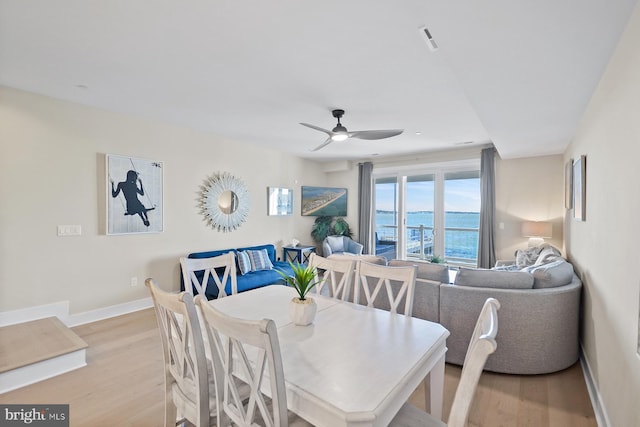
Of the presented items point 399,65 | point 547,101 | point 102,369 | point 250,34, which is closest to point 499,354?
point 547,101

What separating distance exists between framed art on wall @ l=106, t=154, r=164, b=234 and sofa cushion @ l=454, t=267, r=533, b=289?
383cm

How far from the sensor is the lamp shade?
15.3 feet

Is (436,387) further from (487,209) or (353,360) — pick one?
(487,209)

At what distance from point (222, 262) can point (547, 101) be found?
309cm

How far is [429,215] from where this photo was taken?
6406mm

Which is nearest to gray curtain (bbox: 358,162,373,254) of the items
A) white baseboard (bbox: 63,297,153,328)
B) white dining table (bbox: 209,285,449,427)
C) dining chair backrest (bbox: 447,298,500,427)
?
white baseboard (bbox: 63,297,153,328)

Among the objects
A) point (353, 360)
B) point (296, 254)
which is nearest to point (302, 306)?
point (353, 360)

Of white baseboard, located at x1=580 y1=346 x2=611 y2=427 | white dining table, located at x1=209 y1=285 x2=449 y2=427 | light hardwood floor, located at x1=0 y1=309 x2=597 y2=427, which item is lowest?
light hardwood floor, located at x1=0 y1=309 x2=597 y2=427

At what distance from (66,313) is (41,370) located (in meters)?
1.15

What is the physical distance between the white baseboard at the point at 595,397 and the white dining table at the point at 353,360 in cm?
111

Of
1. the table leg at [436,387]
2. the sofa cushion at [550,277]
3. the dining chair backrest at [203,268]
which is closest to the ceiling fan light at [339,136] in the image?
the dining chair backrest at [203,268]

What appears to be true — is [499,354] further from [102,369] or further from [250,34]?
[102,369]

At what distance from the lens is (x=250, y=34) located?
205cm

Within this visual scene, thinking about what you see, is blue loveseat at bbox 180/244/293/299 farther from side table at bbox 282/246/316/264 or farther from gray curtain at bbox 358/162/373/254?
gray curtain at bbox 358/162/373/254
